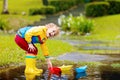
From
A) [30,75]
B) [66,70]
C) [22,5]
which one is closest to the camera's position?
[30,75]

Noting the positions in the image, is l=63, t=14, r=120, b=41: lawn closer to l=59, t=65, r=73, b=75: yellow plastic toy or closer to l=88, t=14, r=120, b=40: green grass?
l=88, t=14, r=120, b=40: green grass

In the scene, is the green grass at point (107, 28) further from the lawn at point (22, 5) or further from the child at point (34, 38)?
the child at point (34, 38)

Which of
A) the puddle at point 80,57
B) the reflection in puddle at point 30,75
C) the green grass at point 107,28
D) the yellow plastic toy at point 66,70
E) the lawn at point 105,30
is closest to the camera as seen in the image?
the reflection in puddle at point 30,75

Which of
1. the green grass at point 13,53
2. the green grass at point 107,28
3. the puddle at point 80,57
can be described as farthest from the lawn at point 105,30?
the puddle at point 80,57

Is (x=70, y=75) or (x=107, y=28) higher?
(x=70, y=75)

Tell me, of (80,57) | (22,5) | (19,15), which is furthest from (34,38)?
(22,5)

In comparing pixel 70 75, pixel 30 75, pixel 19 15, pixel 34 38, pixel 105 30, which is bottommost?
pixel 105 30

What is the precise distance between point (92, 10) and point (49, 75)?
80.0 feet

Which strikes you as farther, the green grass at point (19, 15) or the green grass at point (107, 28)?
the green grass at point (19, 15)

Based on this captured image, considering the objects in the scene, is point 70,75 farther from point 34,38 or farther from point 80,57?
point 80,57

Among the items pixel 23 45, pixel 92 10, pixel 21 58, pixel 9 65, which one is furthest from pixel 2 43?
pixel 92 10

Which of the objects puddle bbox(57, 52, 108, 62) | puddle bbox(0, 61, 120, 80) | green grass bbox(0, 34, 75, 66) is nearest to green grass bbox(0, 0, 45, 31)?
green grass bbox(0, 34, 75, 66)

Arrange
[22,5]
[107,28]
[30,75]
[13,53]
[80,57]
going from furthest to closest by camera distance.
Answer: [22,5], [107,28], [80,57], [13,53], [30,75]

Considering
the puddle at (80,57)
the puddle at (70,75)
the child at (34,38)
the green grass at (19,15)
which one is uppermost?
the child at (34,38)
